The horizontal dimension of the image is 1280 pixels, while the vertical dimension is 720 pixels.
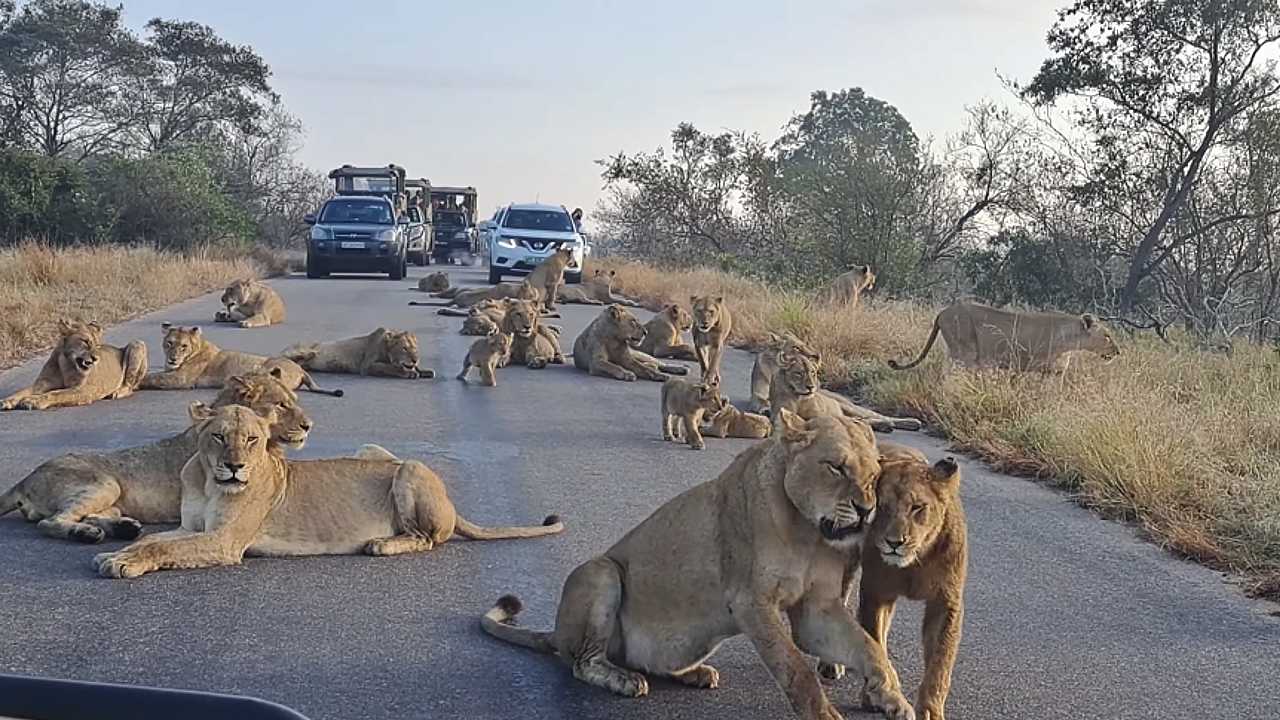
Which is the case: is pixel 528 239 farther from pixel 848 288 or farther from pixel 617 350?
pixel 617 350

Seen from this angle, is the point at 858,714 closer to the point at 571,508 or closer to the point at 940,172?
the point at 571,508

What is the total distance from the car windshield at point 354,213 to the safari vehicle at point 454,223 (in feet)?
52.6

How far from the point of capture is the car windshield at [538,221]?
33312mm

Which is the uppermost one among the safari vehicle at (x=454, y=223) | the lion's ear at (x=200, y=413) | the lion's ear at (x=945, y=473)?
the lion's ear at (x=945, y=473)

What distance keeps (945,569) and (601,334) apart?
34.4 ft

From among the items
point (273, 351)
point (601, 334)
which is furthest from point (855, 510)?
point (273, 351)

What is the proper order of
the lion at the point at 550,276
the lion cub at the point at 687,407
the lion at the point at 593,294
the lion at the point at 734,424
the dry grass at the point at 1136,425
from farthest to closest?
the lion at the point at 593,294, the lion at the point at 550,276, the lion at the point at 734,424, the lion cub at the point at 687,407, the dry grass at the point at 1136,425

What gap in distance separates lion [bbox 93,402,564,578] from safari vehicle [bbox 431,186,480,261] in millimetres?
43244

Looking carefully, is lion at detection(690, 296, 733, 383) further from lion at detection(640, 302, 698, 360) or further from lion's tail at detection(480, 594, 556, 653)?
lion's tail at detection(480, 594, 556, 653)

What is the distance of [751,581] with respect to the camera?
187 inches

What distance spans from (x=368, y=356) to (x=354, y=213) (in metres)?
19.9

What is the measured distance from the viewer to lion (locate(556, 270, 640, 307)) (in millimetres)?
25891

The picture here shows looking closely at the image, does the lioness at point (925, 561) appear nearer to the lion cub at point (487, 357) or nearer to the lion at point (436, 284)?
the lion cub at point (487, 357)

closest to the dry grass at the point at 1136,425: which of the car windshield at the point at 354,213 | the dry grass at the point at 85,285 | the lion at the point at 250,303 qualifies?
the lion at the point at 250,303
